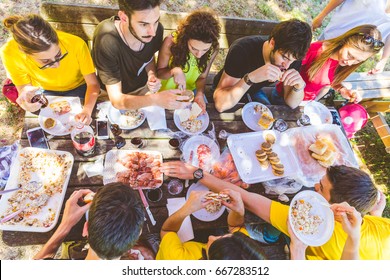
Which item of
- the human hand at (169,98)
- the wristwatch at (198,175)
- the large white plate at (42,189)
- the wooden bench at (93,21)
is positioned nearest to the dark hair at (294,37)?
the wooden bench at (93,21)

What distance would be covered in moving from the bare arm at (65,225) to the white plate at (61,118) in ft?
2.10

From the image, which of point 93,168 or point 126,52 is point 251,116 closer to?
point 126,52

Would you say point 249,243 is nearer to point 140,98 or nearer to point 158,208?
point 158,208

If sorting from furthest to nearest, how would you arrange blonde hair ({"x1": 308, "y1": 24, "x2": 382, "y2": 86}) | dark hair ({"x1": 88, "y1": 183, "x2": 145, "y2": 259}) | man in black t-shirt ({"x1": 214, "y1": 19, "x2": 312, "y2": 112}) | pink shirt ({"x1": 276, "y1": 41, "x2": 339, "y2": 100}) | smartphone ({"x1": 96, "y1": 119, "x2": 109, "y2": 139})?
pink shirt ({"x1": 276, "y1": 41, "x2": 339, "y2": 100})
blonde hair ({"x1": 308, "y1": 24, "x2": 382, "y2": 86})
man in black t-shirt ({"x1": 214, "y1": 19, "x2": 312, "y2": 112})
smartphone ({"x1": 96, "y1": 119, "x2": 109, "y2": 139})
dark hair ({"x1": 88, "y1": 183, "x2": 145, "y2": 259})

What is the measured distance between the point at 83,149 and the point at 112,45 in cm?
99

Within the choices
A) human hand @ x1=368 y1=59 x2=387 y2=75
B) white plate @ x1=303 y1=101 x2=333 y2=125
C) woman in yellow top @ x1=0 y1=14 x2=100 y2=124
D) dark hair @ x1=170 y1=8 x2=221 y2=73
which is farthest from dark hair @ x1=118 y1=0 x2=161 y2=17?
human hand @ x1=368 y1=59 x2=387 y2=75

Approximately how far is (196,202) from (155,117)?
0.95 metres

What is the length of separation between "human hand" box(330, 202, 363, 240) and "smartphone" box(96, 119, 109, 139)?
208cm

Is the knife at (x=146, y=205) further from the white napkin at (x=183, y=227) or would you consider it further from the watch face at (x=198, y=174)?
the watch face at (x=198, y=174)

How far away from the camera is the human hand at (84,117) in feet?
8.23

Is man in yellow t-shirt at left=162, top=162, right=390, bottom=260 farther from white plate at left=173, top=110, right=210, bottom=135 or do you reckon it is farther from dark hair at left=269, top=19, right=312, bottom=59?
dark hair at left=269, top=19, right=312, bottom=59

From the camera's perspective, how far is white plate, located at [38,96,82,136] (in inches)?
97.0

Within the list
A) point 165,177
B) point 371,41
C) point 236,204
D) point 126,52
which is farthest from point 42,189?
point 371,41
